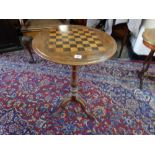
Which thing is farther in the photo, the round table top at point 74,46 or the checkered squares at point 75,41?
the checkered squares at point 75,41

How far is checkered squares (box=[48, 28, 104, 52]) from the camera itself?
1103 mm

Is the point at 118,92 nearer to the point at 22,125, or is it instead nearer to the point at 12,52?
the point at 22,125

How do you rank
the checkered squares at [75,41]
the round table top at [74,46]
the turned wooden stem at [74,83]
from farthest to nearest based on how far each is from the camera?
the turned wooden stem at [74,83], the checkered squares at [75,41], the round table top at [74,46]

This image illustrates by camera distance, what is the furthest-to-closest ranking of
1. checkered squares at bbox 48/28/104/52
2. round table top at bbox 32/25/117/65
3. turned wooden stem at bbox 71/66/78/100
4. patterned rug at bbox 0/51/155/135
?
1. patterned rug at bbox 0/51/155/135
2. turned wooden stem at bbox 71/66/78/100
3. checkered squares at bbox 48/28/104/52
4. round table top at bbox 32/25/117/65

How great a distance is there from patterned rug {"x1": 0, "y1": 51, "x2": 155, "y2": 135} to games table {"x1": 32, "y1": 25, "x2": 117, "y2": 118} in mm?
151

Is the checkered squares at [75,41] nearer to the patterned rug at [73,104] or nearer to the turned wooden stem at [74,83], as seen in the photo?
the turned wooden stem at [74,83]

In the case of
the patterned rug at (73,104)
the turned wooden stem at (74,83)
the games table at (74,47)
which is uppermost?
the games table at (74,47)

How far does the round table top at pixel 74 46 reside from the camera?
38.8 inches

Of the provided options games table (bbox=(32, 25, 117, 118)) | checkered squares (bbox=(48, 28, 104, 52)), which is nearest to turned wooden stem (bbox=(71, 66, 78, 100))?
games table (bbox=(32, 25, 117, 118))

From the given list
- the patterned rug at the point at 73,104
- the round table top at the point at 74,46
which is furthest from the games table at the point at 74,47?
the patterned rug at the point at 73,104

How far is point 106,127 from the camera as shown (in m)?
1.39

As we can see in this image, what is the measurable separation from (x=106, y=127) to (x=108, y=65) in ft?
3.45

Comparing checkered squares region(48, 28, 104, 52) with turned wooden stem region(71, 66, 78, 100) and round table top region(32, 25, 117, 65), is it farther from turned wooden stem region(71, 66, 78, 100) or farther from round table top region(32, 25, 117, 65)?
turned wooden stem region(71, 66, 78, 100)
